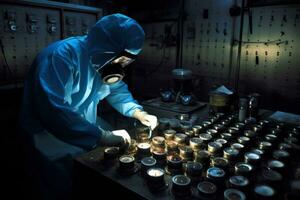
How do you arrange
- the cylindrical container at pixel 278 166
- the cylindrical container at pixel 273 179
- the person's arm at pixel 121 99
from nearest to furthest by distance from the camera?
the cylindrical container at pixel 273 179
the cylindrical container at pixel 278 166
the person's arm at pixel 121 99

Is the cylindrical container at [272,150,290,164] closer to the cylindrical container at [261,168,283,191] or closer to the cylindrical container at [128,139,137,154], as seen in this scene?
the cylindrical container at [261,168,283,191]

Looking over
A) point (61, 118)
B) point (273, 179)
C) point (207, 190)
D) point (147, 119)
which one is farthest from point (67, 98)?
point (273, 179)

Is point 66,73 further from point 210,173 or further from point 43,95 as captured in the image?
point 210,173

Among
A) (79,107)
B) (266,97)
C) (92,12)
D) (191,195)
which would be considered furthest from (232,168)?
(92,12)

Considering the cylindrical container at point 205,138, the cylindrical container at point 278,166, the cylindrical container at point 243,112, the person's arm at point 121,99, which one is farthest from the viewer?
the person's arm at point 121,99

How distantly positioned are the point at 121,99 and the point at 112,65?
0.57 metres

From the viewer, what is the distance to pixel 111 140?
144 centimetres

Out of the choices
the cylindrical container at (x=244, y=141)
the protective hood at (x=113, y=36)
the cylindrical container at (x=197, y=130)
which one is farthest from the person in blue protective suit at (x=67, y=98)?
the cylindrical container at (x=244, y=141)

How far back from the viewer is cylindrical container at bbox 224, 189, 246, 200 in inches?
38.4

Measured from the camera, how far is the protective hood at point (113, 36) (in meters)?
1.65

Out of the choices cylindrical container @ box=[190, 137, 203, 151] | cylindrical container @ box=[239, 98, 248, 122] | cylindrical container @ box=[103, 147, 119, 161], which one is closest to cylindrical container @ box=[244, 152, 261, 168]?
cylindrical container @ box=[190, 137, 203, 151]

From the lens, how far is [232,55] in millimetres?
3152

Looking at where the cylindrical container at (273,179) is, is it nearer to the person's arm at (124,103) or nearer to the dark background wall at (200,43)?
the person's arm at (124,103)

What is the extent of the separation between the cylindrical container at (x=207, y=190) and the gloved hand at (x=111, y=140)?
0.56 metres
